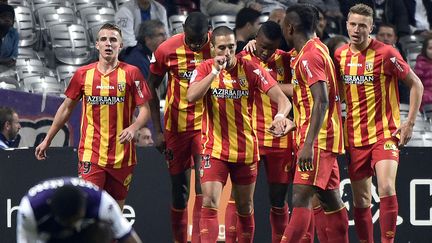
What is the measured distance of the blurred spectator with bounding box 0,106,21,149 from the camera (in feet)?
42.4

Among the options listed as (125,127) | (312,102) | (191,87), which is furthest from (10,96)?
(312,102)

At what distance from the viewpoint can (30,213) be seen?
7426mm

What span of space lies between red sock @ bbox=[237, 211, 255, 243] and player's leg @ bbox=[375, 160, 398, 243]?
3.71 feet

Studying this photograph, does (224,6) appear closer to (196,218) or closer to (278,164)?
(278,164)

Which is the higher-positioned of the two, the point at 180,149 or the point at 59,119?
the point at 59,119

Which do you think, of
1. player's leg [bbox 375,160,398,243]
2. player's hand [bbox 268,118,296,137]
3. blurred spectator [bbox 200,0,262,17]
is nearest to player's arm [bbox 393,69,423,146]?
player's leg [bbox 375,160,398,243]

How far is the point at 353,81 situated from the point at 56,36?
578 cm

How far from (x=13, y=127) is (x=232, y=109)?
9.27ft

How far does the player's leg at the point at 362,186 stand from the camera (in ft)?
37.6

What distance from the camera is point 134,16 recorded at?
52.7ft

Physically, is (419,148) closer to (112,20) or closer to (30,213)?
(112,20)

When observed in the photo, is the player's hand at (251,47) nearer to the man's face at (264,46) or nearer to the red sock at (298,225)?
the man's face at (264,46)

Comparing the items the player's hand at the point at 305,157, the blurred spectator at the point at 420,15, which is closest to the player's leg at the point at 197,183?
the player's hand at the point at 305,157

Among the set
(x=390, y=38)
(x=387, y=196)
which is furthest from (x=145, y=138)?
(x=390, y=38)
